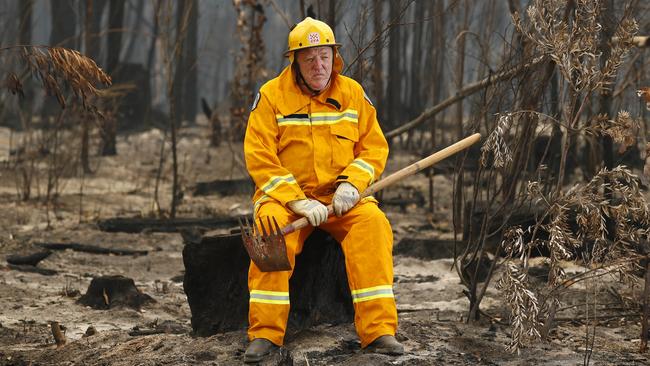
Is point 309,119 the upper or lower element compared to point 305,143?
Answer: upper

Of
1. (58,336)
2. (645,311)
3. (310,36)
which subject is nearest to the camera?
(310,36)

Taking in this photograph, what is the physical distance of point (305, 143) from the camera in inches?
192

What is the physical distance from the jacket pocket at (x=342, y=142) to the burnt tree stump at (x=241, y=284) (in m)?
0.40

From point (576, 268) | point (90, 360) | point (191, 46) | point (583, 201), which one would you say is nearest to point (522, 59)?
point (583, 201)

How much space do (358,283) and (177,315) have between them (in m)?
2.02

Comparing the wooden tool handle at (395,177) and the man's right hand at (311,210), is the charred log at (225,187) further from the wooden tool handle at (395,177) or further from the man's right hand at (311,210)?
the man's right hand at (311,210)

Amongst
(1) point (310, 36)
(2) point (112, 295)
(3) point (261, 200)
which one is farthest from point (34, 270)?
(1) point (310, 36)

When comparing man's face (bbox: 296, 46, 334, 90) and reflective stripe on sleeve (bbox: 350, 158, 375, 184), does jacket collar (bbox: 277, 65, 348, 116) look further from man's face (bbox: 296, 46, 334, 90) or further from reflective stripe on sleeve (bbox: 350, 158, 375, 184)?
reflective stripe on sleeve (bbox: 350, 158, 375, 184)

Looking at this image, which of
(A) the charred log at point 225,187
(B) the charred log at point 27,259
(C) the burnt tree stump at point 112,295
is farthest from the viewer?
→ (A) the charred log at point 225,187

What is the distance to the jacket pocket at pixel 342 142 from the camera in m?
4.88

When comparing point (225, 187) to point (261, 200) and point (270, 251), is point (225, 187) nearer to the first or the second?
point (261, 200)

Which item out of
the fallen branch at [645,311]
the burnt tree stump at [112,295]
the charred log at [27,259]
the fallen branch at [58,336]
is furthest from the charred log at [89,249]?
the fallen branch at [645,311]

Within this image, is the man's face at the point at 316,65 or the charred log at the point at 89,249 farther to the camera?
the charred log at the point at 89,249

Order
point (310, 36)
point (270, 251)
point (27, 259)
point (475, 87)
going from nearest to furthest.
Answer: point (270, 251), point (310, 36), point (475, 87), point (27, 259)
